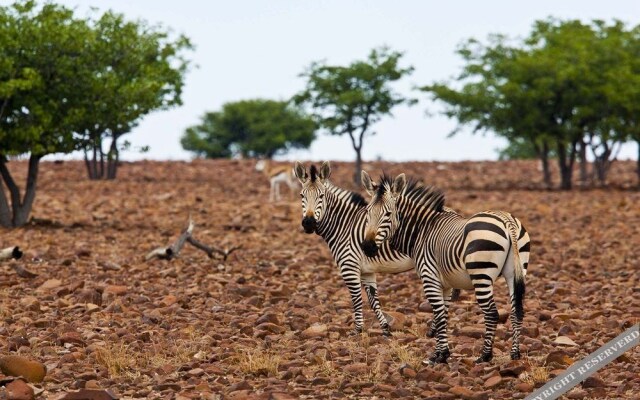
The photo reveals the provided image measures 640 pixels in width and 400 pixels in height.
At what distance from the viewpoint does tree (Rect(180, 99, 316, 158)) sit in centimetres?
7831

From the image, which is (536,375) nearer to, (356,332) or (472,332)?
(472,332)

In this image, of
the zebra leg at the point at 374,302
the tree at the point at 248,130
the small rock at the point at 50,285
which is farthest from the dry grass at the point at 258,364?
the tree at the point at 248,130

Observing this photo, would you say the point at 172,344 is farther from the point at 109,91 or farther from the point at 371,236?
the point at 109,91

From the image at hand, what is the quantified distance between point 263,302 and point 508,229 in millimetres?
6419

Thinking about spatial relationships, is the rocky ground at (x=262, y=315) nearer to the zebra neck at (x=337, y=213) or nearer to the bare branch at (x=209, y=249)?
the bare branch at (x=209, y=249)

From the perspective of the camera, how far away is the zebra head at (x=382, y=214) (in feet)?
37.6

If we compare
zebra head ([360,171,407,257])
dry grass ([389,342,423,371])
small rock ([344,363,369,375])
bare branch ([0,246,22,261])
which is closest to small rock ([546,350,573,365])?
dry grass ([389,342,423,371])

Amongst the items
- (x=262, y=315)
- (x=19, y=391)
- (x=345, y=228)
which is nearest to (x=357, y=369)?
(x=345, y=228)

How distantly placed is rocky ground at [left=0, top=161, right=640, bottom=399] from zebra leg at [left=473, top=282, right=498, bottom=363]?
0.15 m

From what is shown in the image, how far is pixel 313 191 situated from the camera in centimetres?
1298

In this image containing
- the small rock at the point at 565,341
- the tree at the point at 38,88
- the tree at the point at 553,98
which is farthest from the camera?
the tree at the point at 553,98

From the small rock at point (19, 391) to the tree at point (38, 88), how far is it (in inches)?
653

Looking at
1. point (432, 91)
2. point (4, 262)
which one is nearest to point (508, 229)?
point (4, 262)

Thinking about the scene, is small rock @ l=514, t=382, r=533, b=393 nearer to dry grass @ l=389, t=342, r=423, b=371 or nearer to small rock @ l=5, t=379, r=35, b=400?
dry grass @ l=389, t=342, r=423, b=371
